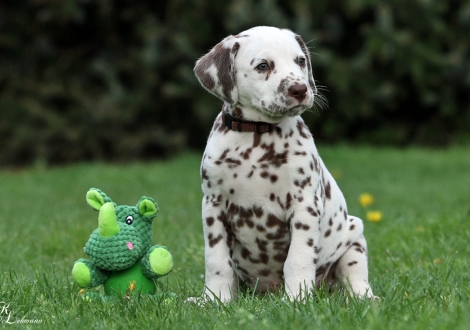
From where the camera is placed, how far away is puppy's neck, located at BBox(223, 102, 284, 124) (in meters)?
4.09

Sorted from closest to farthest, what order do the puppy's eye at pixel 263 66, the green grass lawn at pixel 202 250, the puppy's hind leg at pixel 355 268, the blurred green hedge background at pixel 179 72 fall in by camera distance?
1. the green grass lawn at pixel 202 250
2. the puppy's eye at pixel 263 66
3. the puppy's hind leg at pixel 355 268
4. the blurred green hedge background at pixel 179 72

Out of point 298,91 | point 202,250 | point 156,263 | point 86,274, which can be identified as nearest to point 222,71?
point 298,91

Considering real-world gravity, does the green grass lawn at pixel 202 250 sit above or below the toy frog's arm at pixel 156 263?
below

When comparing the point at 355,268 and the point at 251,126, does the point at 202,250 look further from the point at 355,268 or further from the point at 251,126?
the point at 251,126

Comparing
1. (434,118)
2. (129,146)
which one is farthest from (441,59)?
(129,146)

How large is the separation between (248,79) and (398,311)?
1.57m

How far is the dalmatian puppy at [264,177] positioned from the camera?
13.0ft

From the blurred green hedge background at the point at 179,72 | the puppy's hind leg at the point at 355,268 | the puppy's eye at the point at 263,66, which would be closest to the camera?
the puppy's eye at the point at 263,66

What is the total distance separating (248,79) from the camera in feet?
13.4

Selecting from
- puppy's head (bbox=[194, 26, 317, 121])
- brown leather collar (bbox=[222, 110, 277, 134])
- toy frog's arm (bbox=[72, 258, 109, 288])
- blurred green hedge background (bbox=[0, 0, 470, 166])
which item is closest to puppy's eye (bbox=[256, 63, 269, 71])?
puppy's head (bbox=[194, 26, 317, 121])

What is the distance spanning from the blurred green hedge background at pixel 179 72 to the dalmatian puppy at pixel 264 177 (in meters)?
9.14

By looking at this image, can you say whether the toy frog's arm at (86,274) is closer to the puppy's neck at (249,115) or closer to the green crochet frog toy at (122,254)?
the green crochet frog toy at (122,254)

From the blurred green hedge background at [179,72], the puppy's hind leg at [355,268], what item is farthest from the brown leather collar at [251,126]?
the blurred green hedge background at [179,72]

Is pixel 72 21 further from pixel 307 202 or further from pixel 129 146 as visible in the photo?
pixel 307 202
